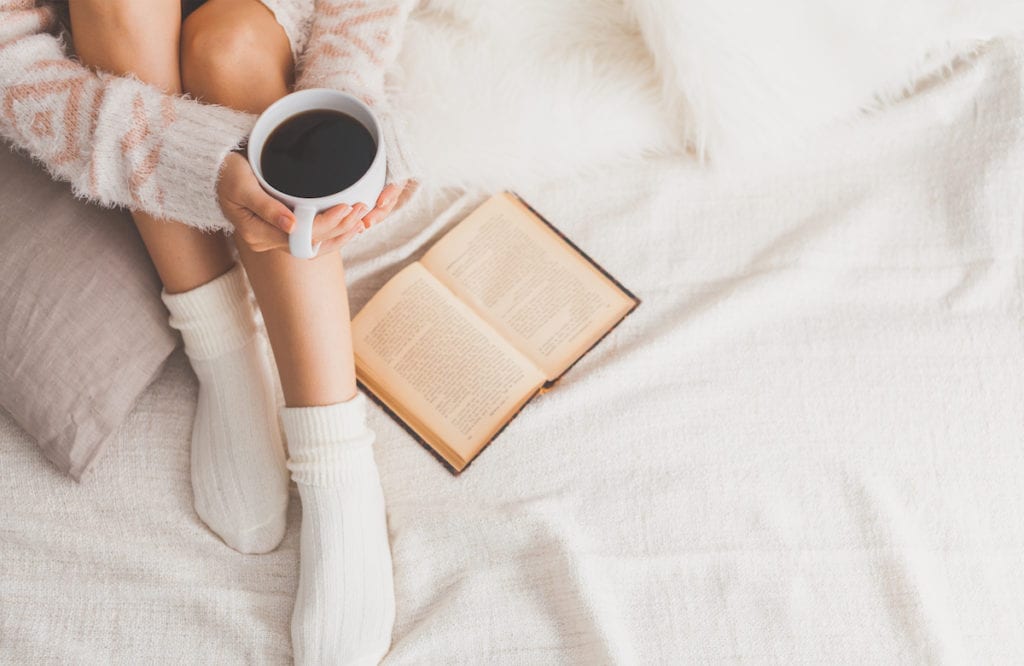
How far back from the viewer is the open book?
2.91 ft

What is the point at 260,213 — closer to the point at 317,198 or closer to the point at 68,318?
the point at 317,198

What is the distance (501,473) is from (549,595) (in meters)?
0.13

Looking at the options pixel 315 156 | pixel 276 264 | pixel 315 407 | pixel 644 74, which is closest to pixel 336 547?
pixel 315 407

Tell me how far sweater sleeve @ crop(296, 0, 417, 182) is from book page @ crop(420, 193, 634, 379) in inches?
8.9

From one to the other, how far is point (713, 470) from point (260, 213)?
20.6 inches

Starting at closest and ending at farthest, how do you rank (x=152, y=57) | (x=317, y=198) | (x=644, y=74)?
(x=317, y=198), (x=152, y=57), (x=644, y=74)

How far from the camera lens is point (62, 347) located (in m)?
0.81

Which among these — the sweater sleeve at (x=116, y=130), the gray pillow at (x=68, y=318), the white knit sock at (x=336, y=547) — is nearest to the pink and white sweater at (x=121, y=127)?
the sweater sleeve at (x=116, y=130)

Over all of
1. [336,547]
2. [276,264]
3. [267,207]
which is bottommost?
[336,547]

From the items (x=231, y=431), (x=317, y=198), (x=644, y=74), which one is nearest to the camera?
(x=317, y=198)

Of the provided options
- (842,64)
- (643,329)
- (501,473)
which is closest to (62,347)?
(501,473)

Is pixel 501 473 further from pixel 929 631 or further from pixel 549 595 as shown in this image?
pixel 929 631

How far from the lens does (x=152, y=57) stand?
0.74 metres

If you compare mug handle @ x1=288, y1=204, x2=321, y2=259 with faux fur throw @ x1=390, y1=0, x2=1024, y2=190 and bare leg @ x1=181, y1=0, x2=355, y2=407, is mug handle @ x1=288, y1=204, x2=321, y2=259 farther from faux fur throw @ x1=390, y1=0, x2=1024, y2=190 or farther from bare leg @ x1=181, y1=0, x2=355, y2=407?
faux fur throw @ x1=390, y1=0, x2=1024, y2=190
